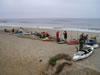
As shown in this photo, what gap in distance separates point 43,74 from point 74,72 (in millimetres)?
1710

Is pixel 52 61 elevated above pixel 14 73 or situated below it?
above

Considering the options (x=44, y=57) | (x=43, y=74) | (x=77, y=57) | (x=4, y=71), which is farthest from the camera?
(x=44, y=57)

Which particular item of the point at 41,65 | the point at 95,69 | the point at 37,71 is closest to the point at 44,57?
the point at 41,65

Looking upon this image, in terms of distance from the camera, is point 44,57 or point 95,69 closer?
point 95,69

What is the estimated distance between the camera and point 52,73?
5207 mm

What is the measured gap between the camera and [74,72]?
5.05m

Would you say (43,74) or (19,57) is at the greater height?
(19,57)

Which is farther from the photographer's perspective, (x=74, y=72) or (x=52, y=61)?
(x=52, y=61)

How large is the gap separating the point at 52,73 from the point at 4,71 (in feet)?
9.77

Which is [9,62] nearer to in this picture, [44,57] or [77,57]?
[44,57]

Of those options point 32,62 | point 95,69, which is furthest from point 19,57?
point 95,69

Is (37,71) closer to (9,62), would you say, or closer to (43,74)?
(43,74)

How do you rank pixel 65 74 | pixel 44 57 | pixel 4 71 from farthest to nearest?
pixel 44 57
pixel 4 71
pixel 65 74

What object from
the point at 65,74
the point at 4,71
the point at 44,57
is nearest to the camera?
the point at 65,74
